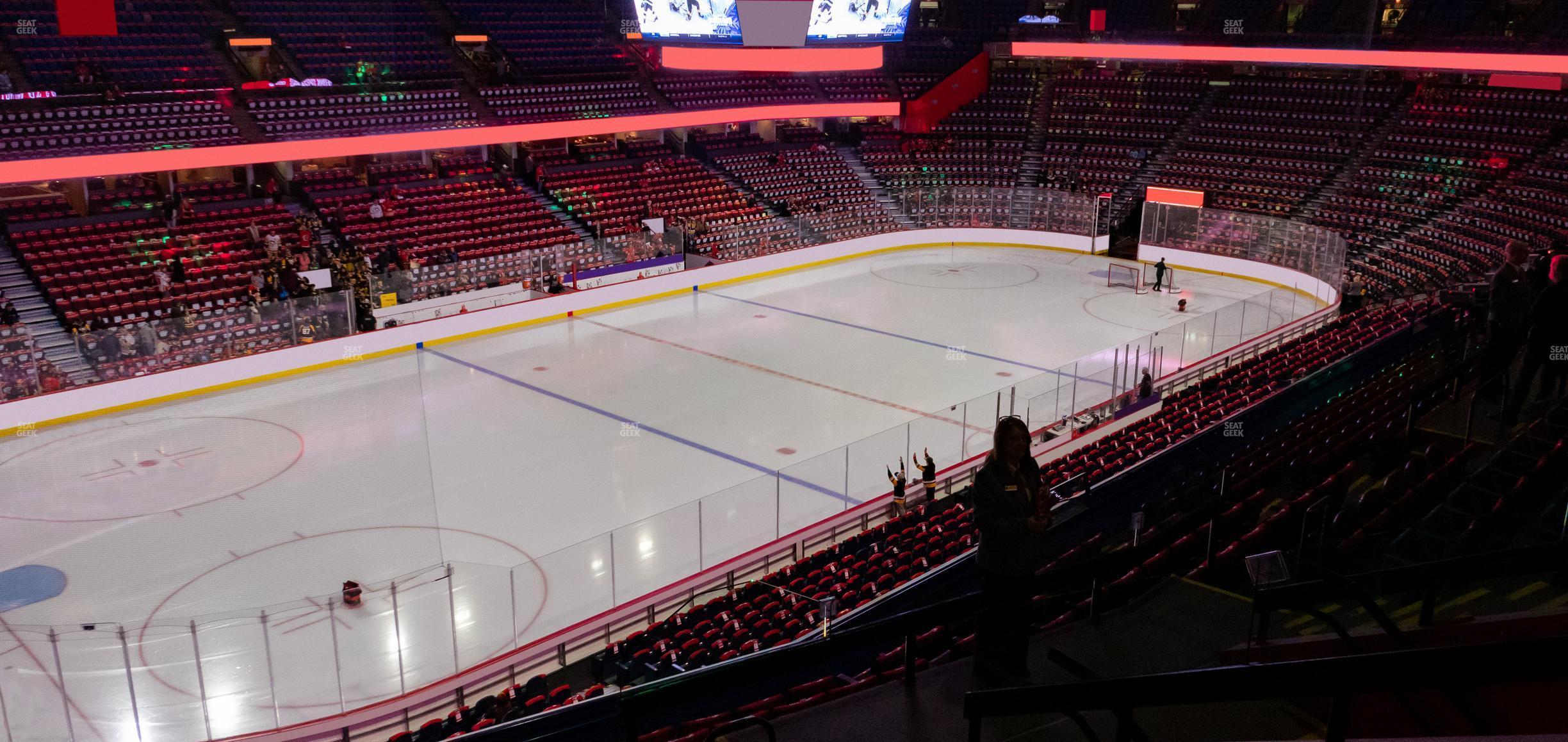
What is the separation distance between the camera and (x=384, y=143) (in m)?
24.1

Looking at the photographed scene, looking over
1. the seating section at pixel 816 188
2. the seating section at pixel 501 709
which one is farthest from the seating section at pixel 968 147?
the seating section at pixel 501 709

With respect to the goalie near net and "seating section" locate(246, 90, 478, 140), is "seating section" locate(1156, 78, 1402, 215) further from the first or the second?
"seating section" locate(246, 90, 478, 140)

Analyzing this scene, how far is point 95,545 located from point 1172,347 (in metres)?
14.7

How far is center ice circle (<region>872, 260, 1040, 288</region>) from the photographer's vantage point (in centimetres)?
2581

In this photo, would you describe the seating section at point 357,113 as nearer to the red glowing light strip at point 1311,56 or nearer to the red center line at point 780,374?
the red center line at point 780,374

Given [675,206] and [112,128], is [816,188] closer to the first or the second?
[675,206]

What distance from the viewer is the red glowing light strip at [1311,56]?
25.8 meters

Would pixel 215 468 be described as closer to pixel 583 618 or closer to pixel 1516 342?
pixel 583 618

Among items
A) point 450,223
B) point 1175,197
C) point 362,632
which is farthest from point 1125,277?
point 362,632

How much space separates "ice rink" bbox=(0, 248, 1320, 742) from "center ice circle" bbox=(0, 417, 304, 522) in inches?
1.9

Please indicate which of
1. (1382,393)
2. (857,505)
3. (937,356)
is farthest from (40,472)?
(1382,393)

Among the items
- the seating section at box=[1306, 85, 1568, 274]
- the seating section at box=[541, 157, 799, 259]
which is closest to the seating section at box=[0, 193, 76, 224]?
the seating section at box=[541, 157, 799, 259]

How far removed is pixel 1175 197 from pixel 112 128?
24677 mm

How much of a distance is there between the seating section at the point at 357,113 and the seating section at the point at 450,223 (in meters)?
1.46
